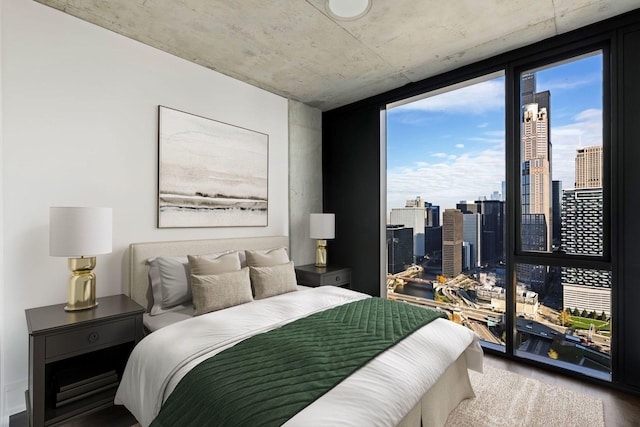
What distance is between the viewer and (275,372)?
1.40 m

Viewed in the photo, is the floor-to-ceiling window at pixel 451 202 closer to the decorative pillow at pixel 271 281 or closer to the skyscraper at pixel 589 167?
the skyscraper at pixel 589 167

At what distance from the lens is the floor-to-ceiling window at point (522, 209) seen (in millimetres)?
2535

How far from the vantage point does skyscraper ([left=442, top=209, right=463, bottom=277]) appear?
3338 mm

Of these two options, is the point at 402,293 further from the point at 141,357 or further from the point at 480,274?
the point at 141,357

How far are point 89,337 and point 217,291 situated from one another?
0.78 metres

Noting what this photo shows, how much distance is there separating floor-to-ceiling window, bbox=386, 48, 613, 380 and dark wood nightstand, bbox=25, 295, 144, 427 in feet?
9.57

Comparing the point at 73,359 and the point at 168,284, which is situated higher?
the point at 168,284

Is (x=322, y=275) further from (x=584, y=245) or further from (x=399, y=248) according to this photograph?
(x=584, y=245)

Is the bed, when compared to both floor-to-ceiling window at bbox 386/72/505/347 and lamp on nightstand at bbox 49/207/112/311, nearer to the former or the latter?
lamp on nightstand at bbox 49/207/112/311

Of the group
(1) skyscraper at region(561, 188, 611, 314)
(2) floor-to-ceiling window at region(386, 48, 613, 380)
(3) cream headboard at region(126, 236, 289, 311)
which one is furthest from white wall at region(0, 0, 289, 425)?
(1) skyscraper at region(561, 188, 611, 314)

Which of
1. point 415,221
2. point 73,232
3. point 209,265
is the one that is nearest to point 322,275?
point 415,221

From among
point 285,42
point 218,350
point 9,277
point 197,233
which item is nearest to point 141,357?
point 218,350

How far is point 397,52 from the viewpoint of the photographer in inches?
113

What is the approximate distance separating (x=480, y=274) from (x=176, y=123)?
321 centimetres
